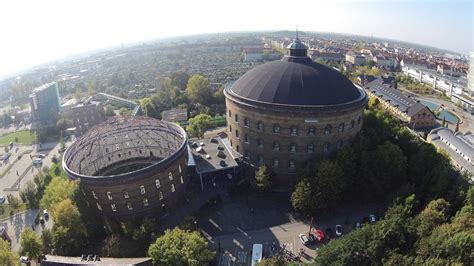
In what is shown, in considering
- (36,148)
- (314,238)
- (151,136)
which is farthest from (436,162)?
(36,148)

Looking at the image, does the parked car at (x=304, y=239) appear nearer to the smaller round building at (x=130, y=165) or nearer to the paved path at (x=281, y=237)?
the paved path at (x=281, y=237)

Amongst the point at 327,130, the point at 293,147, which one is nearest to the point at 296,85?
the point at 327,130

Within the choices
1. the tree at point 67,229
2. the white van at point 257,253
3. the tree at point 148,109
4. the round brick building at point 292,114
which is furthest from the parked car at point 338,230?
the tree at point 148,109

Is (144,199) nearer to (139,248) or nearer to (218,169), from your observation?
(139,248)

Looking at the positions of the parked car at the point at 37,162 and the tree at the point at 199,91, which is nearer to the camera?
the parked car at the point at 37,162

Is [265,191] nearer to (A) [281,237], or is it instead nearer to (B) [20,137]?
(A) [281,237]

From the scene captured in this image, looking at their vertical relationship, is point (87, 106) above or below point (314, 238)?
above

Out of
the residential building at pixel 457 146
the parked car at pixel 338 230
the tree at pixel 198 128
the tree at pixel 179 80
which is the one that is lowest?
the parked car at pixel 338 230
